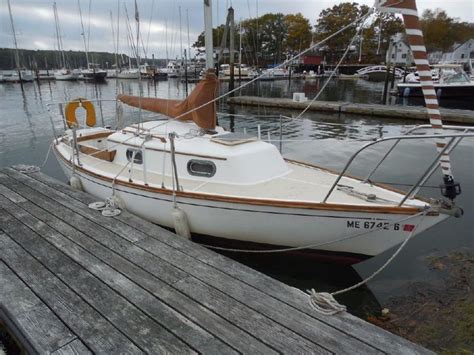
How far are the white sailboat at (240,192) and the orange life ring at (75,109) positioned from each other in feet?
8.80

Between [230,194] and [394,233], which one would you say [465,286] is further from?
[230,194]

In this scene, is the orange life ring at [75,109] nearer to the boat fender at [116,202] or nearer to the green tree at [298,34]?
the boat fender at [116,202]

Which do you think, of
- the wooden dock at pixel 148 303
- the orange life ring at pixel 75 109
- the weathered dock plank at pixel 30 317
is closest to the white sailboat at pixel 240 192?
the wooden dock at pixel 148 303

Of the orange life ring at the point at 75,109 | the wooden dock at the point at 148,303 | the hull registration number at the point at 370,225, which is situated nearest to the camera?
the wooden dock at the point at 148,303

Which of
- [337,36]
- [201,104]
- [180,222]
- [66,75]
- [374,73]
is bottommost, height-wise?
[180,222]

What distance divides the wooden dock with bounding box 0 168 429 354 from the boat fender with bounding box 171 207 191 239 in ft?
2.21

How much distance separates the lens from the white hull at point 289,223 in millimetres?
4758

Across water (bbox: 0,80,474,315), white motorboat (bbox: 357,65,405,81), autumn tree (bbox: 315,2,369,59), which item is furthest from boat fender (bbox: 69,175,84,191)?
autumn tree (bbox: 315,2,369,59)

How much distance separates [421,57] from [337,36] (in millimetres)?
79129

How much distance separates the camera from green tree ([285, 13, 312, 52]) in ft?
287

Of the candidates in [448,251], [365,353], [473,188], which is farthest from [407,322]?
[473,188]

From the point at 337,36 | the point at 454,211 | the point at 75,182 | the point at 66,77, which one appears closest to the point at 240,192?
the point at 454,211

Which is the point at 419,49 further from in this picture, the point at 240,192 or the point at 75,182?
the point at 75,182

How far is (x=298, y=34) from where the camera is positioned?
87.2 m
